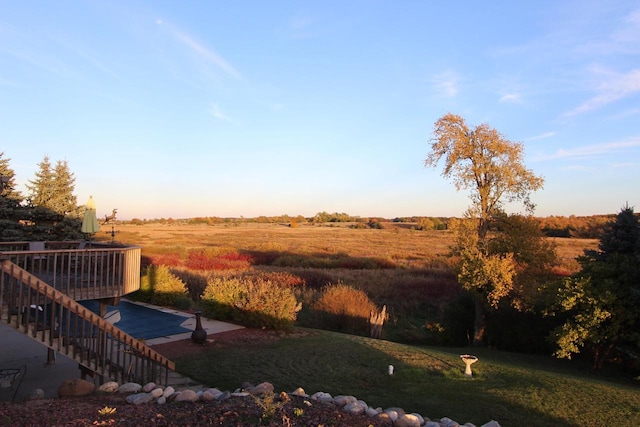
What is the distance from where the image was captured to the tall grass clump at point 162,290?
15.8 metres

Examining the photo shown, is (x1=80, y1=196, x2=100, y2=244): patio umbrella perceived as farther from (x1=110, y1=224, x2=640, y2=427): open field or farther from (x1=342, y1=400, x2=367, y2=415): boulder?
(x1=342, y1=400, x2=367, y2=415): boulder

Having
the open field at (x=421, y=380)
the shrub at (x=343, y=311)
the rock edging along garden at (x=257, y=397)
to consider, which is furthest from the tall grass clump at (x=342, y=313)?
the rock edging along garden at (x=257, y=397)

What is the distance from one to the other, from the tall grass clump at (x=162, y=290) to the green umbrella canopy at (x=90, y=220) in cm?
609

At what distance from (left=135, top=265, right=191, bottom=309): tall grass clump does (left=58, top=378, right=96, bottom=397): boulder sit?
9673 mm

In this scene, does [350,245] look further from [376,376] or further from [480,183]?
[376,376]

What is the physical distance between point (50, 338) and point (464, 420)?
6.01m

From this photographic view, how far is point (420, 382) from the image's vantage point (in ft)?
26.1

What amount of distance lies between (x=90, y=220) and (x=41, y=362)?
3.14 meters

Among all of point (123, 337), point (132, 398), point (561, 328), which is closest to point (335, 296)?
point (561, 328)

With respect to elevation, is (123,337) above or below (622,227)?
below

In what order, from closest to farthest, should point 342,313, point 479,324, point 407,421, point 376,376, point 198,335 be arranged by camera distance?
point 407,421
point 376,376
point 198,335
point 479,324
point 342,313

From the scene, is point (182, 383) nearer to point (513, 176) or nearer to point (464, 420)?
point (464, 420)

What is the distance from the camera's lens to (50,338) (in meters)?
6.45

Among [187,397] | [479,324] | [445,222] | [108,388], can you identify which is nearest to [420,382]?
[187,397]
